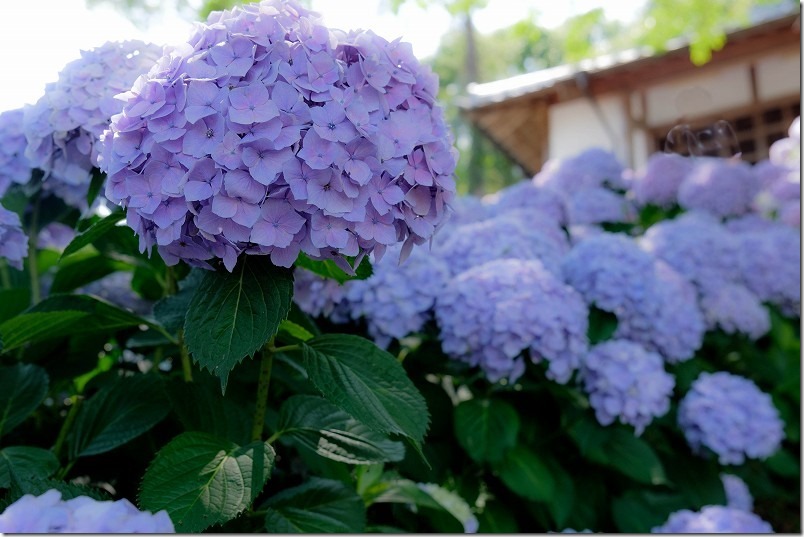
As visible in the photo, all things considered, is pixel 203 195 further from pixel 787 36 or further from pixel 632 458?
pixel 787 36

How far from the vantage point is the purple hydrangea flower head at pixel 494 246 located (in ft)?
4.82

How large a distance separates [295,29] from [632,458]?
1.06 m

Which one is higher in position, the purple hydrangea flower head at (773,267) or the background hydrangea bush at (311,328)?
the background hydrangea bush at (311,328)

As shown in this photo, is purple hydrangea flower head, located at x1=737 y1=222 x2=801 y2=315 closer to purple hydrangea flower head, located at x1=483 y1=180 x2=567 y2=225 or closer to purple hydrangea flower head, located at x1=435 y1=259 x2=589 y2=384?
purple hydrangea flower head, located at x1=483 y1=180 x2=567 y2=225

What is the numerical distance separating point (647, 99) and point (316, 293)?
619cm

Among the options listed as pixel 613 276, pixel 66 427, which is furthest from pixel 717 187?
pixel 66 427

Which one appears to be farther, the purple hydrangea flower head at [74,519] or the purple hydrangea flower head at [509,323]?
the purple hydrangea flower head at [509,323]

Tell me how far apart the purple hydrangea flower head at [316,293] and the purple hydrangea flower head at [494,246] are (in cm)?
31

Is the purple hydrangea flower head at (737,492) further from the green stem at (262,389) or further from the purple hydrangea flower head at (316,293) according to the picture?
the green stem at (262,389)

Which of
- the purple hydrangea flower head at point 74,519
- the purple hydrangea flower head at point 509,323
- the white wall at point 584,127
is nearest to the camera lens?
the purple hydrangea flower head at point 74,519

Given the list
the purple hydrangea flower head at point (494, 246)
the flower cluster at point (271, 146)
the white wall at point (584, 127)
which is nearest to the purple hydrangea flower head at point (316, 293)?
the purple hydrangea flower head at point (494, 246)

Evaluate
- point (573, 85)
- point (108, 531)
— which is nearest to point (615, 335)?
point (108, 531)

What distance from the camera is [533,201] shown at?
2.21 meters

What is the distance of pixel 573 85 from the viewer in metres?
6.01
